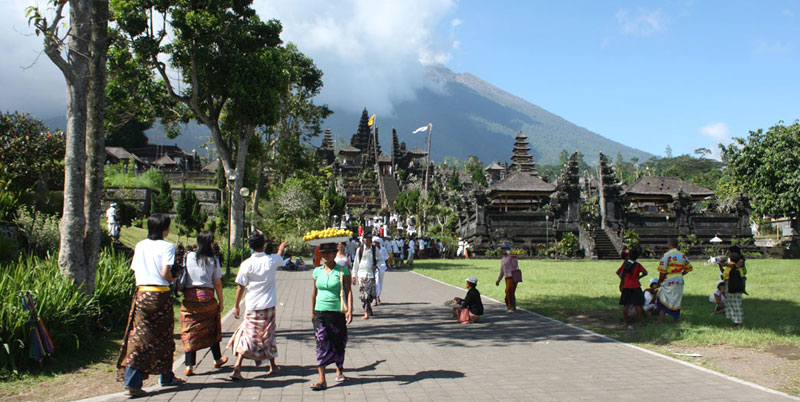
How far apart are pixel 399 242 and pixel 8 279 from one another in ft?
62.2

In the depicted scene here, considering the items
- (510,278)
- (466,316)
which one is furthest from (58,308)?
(510,278)

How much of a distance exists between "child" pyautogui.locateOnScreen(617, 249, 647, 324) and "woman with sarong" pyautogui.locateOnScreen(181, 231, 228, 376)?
265 inches

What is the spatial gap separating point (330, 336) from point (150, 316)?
1726 mm

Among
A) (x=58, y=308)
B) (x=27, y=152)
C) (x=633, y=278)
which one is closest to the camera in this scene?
(x=58, y=308)

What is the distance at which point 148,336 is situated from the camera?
5020 millimetres

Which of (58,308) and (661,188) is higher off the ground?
(661,188)

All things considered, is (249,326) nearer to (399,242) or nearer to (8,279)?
(8,279)

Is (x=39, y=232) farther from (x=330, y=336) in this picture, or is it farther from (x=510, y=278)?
(x=510, y=278)

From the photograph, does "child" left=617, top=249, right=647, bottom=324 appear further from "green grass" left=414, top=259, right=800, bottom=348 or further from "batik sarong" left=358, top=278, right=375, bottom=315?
"batik sarong" left=358, top=278, right=375, bottom=315

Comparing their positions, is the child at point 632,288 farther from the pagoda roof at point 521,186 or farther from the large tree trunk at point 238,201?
the pagoda roof at point 521,186

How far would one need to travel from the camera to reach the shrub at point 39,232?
12719 millimetres

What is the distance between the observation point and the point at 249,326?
5707 mm

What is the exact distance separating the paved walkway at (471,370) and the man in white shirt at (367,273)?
28.1 inches

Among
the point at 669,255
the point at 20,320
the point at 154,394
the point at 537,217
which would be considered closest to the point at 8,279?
the point at 20,320
